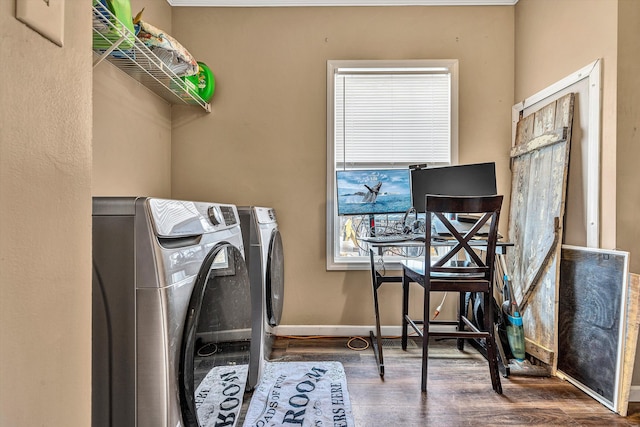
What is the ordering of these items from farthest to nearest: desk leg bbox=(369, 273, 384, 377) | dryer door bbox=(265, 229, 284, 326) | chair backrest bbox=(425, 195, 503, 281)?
1. desk leg bbox=(369, 273, 384, 377)
2. dryer door bbox=(265, 229, 284, 326)
3. chair backrest bbox=(425, 195, 503, 281)

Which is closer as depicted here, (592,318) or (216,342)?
(216,342)

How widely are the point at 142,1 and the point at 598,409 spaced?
11.1ft

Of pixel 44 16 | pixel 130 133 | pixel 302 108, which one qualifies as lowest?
pixel 44 16

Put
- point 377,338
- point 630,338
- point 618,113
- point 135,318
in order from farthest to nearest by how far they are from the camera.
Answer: point 377,338
point 618,113
point 630,338
point 135,318

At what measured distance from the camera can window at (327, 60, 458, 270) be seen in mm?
2576

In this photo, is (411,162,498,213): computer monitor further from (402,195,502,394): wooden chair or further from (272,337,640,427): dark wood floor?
(272,337,640,427): dark wood floor

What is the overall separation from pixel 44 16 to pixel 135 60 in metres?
1.54

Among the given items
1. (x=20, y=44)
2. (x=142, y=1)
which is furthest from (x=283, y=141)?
(x=20, y=44)

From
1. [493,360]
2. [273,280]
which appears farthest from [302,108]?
[493,360]

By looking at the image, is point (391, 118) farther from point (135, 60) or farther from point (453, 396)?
point (453, 396)

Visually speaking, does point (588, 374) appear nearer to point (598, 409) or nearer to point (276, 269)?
point (598, 409)

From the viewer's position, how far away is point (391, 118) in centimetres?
262

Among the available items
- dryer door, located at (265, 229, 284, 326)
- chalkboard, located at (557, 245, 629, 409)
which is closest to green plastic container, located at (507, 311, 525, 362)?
chalkboard, located at (557, 245, 629, 409)

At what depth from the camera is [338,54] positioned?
2.58 meters
